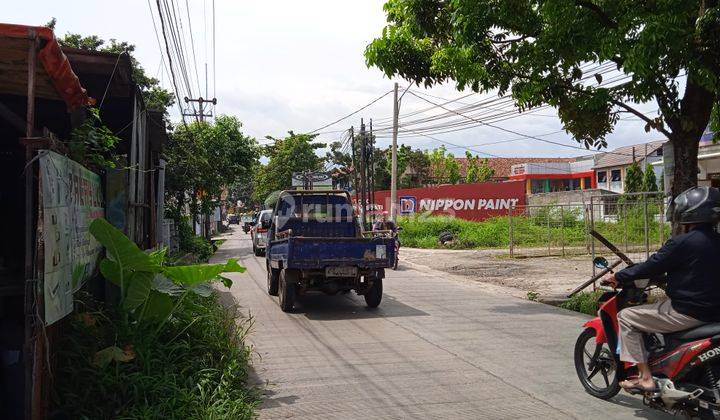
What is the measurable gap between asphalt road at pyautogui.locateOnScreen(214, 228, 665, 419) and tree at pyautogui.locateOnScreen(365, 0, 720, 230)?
11.0 ft

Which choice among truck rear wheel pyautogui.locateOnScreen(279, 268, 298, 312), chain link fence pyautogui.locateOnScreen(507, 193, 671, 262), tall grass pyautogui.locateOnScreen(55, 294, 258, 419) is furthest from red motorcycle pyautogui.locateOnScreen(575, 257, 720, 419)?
chain link fence pyautogui.locateOnScreen(507, 193, 671, 262)

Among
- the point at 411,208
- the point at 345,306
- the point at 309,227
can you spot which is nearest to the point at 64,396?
the point at 345,306

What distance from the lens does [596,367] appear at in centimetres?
523

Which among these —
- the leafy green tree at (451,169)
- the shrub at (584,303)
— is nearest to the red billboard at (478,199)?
the leafy green tree at (451,169)

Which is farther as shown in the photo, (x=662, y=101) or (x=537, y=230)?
(x=537, y=230)

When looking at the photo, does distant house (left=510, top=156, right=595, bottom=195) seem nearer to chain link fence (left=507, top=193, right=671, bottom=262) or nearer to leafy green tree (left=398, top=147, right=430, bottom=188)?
leafy green tree (left=398, top=147, right=430, bottom=188)

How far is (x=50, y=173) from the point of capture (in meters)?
3.71

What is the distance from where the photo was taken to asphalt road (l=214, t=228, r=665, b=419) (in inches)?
197

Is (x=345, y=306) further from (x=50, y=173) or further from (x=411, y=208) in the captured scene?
(x=411, y=208)

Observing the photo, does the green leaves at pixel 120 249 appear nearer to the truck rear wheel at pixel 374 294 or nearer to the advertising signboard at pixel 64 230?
the advertising signboard at pixel 64 230

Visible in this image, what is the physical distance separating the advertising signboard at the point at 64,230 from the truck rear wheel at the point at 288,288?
15.0 ft

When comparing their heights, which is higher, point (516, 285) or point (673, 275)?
point (673, 275)

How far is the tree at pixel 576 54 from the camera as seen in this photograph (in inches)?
292

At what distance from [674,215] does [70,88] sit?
16.0ft
